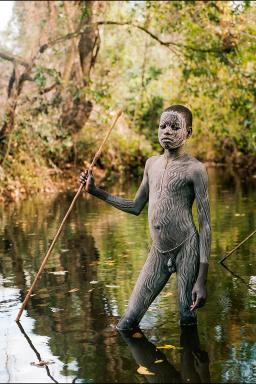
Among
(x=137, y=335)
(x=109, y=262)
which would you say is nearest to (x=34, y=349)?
(x=137, y=335)

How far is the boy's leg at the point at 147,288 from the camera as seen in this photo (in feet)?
21.3

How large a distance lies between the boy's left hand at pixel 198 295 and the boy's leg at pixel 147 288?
1.38 ft

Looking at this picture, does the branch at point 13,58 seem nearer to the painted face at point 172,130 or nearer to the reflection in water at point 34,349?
the reflection in water at point 34,349

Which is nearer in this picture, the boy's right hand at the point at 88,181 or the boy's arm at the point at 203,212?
the boy's arm at the point at 203,212

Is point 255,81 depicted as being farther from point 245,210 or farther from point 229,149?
point 229,149

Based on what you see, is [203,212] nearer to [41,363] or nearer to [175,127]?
[175,127]

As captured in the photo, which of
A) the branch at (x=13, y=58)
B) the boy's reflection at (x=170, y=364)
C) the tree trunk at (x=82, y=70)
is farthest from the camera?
the tree trunk at (x=82, y=70)

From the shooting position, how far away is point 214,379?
5.26 metres

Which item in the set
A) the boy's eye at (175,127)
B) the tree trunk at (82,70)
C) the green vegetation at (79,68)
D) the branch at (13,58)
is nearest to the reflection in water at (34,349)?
the boy's eye at (175,127)

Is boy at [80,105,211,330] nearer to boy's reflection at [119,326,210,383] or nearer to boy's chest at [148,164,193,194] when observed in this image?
boy's chest at [148,164,193,194]

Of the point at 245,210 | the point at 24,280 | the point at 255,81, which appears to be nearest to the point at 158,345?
the point at 24,280

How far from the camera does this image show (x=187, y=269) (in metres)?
6.42

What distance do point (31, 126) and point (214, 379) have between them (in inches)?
672

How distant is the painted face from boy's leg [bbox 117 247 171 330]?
0.88 m
